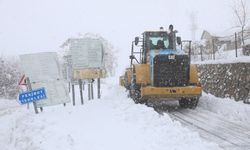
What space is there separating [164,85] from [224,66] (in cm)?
338

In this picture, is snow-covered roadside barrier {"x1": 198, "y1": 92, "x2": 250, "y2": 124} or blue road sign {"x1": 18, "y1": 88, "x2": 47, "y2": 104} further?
blue road sign {"x1": 18, "y1": 88, "x2": 47, "y2": 104}

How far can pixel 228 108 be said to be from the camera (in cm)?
1552

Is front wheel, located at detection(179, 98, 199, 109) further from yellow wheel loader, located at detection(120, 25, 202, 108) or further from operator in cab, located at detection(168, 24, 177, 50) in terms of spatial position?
operator in cab, located at detection(168, 24, 177, 50)

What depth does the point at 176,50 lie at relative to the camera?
18406 mm

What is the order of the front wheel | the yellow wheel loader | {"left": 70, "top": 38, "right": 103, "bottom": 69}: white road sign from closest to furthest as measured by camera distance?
the yellow wheel loader, the front wheel, {"left": 70, "top": 38, "right": 103, "bottom": 69}: white road sign

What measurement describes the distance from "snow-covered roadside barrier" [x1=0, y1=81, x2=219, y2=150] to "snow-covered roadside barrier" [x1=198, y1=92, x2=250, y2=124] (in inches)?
111

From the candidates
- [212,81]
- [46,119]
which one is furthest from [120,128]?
[212,81]

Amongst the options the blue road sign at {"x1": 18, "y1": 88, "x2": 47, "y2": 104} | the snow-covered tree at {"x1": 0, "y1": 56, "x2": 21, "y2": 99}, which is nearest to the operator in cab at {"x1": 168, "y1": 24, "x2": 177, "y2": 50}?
the blue road sign at {"x1": 18, "y1": 88, "x2": 47, "y2": 104}

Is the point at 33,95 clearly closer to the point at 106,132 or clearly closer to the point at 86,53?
the point at 86,53

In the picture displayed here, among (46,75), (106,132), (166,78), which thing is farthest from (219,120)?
(46,75)

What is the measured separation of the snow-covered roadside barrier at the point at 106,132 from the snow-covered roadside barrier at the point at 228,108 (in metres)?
2.83

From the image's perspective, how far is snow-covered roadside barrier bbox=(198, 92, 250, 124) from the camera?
14.1 meters

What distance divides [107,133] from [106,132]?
17 centimetres

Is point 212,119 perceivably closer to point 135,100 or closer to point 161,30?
point 135,100
